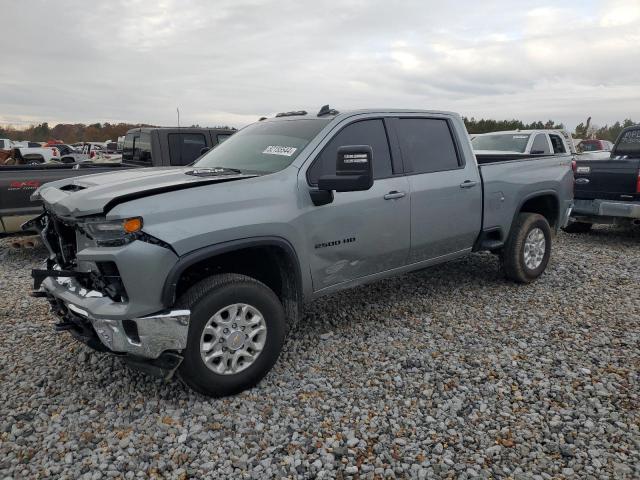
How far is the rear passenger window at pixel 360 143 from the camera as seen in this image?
3785mm

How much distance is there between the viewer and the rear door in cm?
443

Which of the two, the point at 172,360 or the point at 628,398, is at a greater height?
the point at 172,360

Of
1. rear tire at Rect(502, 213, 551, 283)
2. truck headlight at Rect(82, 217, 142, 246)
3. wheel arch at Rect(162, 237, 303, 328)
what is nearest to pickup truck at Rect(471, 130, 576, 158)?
rear tire at Rect(502, 213, 551, 283)

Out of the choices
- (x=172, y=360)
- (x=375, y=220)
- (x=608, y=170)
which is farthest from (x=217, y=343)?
(x=608, y=170)

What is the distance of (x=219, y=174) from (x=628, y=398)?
3.16 m

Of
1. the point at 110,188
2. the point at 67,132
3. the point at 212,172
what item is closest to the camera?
the point at 110,188

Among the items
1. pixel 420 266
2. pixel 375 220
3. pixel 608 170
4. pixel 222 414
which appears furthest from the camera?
pixel 608 170

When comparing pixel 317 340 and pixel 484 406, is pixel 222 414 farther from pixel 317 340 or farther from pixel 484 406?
pixel 484 406

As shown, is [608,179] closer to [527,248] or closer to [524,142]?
[524,142]

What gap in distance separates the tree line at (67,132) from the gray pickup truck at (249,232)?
59148mm

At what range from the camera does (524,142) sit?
10547 millimetres

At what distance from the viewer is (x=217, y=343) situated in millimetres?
3199

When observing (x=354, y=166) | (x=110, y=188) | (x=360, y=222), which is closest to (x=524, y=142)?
(x=360, y=222)

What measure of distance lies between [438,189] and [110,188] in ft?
9.14
